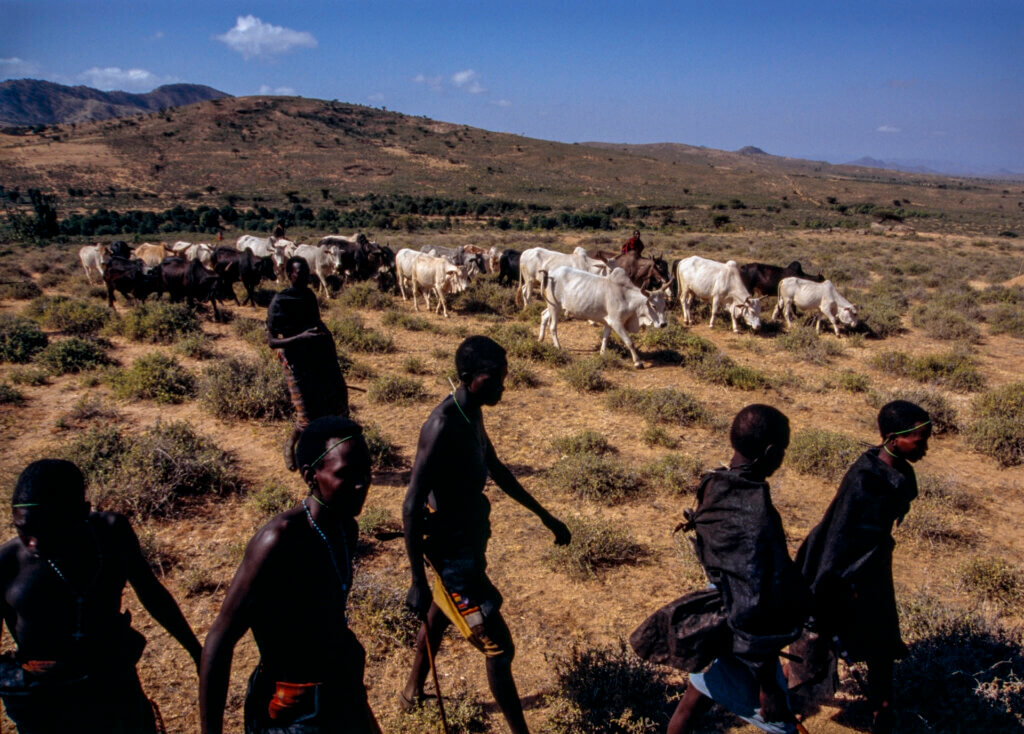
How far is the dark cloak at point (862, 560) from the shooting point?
2.88 meters

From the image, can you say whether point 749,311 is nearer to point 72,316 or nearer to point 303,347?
point 303,347

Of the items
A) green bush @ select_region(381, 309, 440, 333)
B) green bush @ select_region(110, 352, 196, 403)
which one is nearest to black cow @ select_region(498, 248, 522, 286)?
green bush @ select_region(381, 309, 440, 333)

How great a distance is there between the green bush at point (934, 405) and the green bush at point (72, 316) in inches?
576

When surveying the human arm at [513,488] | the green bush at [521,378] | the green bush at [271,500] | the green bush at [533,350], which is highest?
the human arm at [513,488]

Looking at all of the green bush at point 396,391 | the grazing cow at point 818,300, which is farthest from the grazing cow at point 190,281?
the grazing cow at point 818,300

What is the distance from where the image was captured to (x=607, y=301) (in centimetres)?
1122

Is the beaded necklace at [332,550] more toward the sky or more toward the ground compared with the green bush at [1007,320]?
more toward the sky

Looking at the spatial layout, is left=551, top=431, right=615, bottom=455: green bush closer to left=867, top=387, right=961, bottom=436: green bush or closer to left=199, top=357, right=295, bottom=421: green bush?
left=199, top=357, right=295, bottom=421: green bush

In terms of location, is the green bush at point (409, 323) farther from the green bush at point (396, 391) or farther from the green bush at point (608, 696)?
the green bush at point (608, 696)

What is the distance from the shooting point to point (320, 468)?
2.16m

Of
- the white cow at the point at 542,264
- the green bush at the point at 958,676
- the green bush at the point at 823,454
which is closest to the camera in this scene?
the green bush at the point at 958,676

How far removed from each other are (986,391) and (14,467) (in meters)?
13.6

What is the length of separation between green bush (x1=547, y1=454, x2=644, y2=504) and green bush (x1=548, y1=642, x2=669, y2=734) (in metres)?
2.50

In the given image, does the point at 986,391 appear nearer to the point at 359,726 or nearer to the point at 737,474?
the point at 737,474
